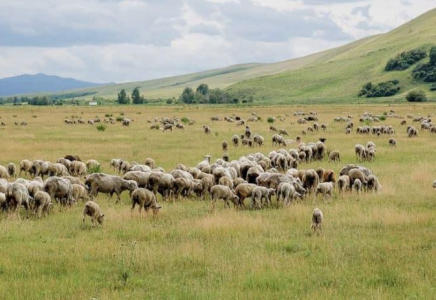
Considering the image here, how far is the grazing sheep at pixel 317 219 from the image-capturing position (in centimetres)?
1426

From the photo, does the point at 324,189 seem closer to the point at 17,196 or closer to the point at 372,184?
the point at 372,184

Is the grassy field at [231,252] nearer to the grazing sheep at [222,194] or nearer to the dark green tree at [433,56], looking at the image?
the grazing sheep at [222,194]

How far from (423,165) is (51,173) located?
17.1 m

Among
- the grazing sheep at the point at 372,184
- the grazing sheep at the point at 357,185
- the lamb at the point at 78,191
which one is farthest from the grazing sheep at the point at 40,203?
the grazing sheep at the point at 372,184

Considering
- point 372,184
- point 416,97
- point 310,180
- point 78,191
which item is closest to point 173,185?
point 78,191

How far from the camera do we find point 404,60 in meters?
154

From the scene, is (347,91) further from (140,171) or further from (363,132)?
(140,171)

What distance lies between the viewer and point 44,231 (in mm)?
14641

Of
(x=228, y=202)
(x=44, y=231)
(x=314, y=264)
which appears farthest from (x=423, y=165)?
(x=44, y=231)

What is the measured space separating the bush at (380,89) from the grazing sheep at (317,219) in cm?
12860

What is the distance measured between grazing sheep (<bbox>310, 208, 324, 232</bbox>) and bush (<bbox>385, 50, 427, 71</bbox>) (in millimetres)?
147889

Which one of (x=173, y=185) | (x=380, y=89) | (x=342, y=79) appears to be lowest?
(x=173, y=185)

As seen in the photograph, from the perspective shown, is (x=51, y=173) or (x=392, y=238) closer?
(x=392, y=238)

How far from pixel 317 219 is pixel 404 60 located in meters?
151
